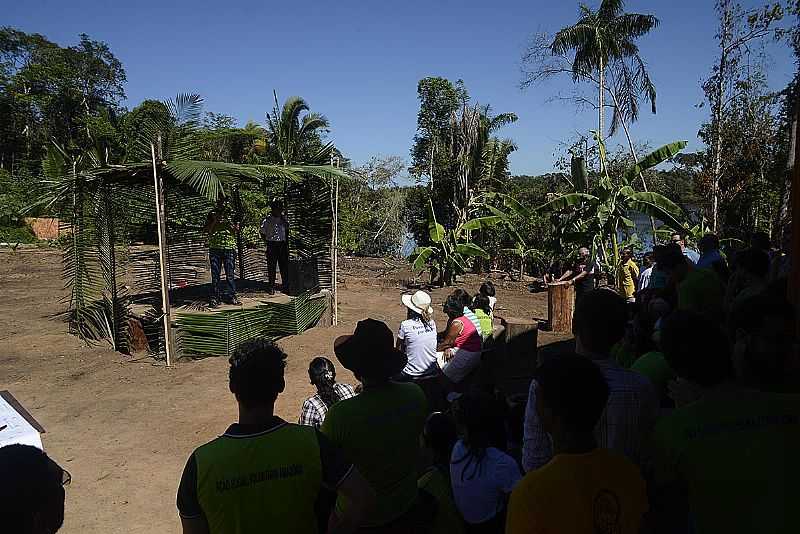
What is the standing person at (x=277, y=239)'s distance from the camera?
11.9 m

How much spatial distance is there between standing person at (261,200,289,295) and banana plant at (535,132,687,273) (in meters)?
5.50

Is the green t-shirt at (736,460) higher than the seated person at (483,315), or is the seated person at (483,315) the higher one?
the green t-shirt at (736,460)

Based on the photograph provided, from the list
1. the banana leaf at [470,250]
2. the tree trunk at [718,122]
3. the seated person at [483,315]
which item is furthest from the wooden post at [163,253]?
the tree trunk at [718,122]

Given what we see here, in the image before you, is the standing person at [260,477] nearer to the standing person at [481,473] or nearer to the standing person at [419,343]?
the standing person at [481,473]

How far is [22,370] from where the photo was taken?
9305 mm

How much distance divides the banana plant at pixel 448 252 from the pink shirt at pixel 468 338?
9.59 m

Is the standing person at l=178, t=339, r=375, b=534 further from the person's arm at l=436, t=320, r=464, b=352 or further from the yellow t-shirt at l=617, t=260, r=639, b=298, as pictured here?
the yellow t-shirt at l=617, t=260, r=639, b=298

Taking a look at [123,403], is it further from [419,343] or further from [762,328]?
[762,328]

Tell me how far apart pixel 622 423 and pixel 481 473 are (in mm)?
768

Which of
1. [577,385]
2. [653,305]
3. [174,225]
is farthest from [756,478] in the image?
[174,225]

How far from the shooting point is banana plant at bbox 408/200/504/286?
1527 cm

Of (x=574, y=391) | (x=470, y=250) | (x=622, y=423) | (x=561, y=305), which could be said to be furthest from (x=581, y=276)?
(x=574, y=391)

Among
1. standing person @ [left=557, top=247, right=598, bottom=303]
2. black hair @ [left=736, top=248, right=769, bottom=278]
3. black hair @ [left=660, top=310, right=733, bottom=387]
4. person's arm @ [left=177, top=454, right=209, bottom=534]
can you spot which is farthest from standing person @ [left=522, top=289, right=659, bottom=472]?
standing person @ [left=557, top=247, right=598, bottom=303]

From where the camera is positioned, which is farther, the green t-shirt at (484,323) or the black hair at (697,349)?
the green t-shirt at (484,323)
